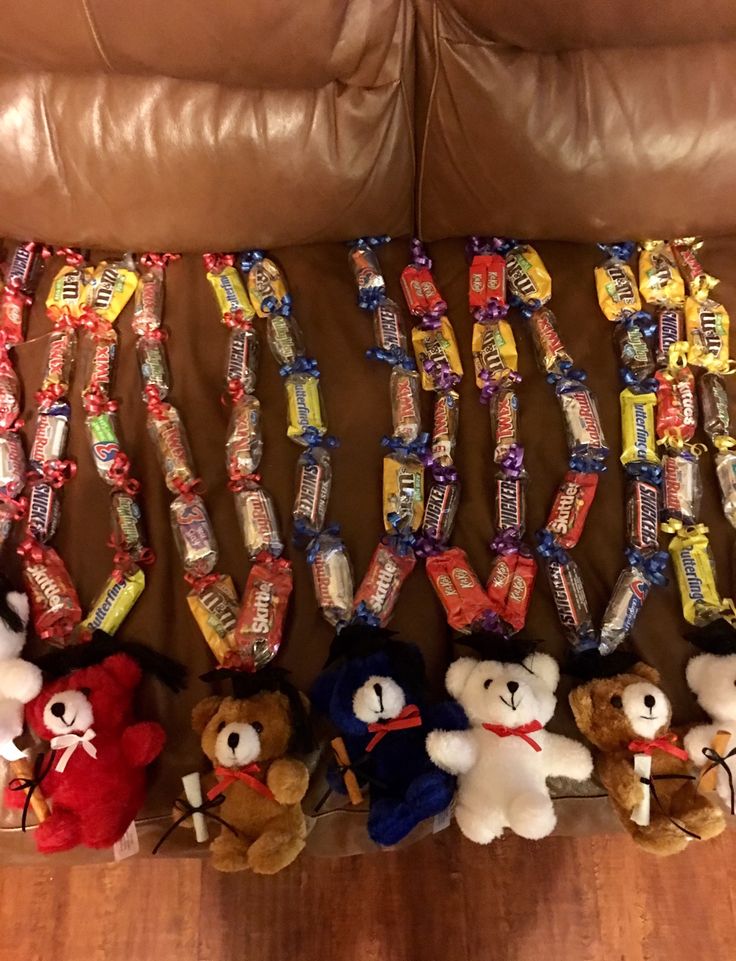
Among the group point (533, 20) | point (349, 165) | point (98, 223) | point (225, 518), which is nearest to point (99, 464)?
point (225, 518)

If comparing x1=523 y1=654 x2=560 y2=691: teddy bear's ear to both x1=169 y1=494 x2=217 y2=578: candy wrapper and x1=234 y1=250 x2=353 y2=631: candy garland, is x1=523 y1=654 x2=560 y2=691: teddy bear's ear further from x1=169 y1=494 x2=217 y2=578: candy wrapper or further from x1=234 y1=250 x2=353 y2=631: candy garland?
x1=169 y1=494 x2=217 y2=578: candy wrapper

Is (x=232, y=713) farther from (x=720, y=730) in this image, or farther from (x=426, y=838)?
(x=720, y=730)

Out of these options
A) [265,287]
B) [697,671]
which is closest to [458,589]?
[697,671]

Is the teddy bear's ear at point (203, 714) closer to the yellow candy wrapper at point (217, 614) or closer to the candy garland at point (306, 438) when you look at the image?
the yellow candy wrapper at point (217, 614)

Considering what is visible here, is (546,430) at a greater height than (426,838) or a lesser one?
greater

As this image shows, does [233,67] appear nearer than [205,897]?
Yes

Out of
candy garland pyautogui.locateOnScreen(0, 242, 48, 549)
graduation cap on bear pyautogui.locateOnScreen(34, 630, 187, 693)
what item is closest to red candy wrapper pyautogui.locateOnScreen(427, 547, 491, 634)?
graduation cap on bear pyautogui.locateOnScreen(34, 630, 187, 693)
